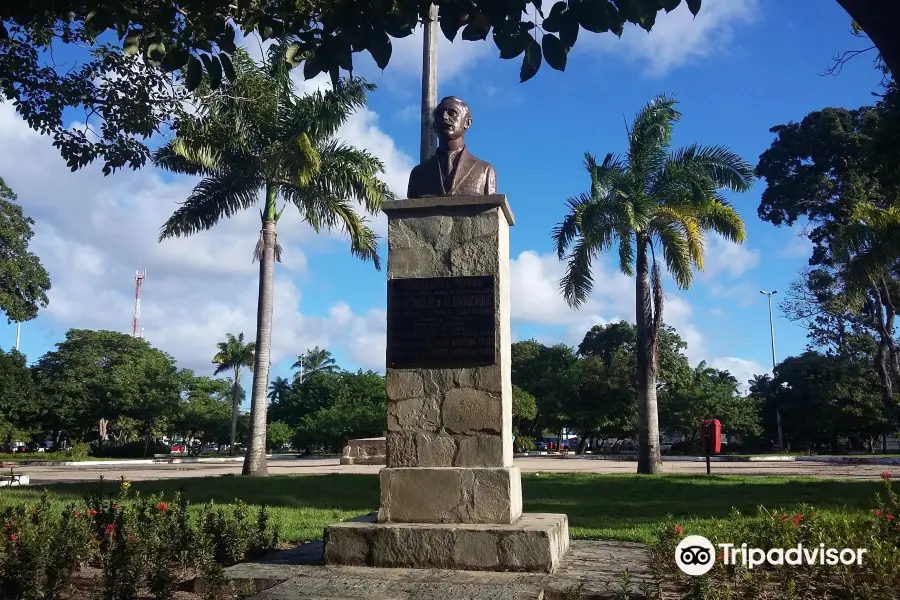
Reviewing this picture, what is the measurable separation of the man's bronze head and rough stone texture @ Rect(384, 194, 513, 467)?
0.73 meters

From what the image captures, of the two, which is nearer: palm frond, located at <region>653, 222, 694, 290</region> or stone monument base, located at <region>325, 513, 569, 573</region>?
stone monument base, located at <region>325, 513, 569, 573</region>

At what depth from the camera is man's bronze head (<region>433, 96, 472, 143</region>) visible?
255 inches

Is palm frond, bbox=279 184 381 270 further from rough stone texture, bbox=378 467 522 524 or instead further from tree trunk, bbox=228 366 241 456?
tree trunk, bbox=228 366 241 456

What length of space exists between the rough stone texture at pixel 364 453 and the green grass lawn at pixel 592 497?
10289 millimetres

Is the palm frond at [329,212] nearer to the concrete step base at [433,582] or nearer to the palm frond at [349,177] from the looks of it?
the palm frond at [349,177]

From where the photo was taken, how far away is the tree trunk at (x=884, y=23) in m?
2.97

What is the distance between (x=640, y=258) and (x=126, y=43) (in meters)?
15.2

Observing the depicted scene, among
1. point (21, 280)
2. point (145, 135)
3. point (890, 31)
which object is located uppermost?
point (21, 280)

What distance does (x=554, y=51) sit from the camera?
13.4 feet

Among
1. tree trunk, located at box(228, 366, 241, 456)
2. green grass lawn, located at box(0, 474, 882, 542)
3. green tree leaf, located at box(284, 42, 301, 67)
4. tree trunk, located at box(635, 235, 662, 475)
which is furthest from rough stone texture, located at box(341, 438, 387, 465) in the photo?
green tree leaf, located at box(284, 42, 301, 67)

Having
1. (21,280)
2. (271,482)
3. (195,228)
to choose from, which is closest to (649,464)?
(271,482)

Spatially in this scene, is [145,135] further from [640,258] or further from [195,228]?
[640,258]

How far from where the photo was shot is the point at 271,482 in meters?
15.1

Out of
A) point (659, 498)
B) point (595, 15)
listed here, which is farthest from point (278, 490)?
point (595, 15)
